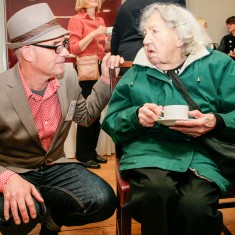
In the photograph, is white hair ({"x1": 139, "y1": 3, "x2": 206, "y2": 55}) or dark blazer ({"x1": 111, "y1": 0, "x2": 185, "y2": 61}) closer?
white hair ({"x1": 139, "y1": 3, "x2": 206, "y2": 55})

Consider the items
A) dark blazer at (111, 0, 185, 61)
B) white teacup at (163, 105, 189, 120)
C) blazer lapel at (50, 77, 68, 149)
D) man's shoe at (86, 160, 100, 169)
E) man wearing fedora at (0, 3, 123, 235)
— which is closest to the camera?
white teacup at (163, 105, 189, 120)

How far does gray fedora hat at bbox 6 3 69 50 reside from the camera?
5.23 ft

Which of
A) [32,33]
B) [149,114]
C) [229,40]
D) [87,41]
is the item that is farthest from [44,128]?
[229,40]

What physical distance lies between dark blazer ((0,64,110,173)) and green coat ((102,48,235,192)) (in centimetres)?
25

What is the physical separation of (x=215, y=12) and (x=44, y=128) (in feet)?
12.4

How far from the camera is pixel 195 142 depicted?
149 cm

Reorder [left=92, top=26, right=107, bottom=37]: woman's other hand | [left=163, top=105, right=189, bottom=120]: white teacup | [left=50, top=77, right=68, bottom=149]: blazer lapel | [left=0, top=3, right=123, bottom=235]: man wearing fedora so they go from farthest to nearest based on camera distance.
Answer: [left=92, top=26, right=107, bottom=37]: woman's other hand
[left=50, top=77, right=68, bottom=149]: blazer lapel
[left=0, top=3, right=123, bottom=235]: man wearing fedora
[left=163, top=105, right=189, bottom=120]: white teacup

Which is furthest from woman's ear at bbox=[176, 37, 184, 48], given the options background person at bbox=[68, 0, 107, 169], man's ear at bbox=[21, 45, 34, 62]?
background person at bbox=[68, 0, 107, 169]

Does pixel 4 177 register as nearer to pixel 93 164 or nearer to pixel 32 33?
pixel 32 33

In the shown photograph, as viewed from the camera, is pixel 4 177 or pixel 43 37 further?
pixel 43 37

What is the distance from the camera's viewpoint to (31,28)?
1591mm

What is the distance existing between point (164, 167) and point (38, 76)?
71 cm

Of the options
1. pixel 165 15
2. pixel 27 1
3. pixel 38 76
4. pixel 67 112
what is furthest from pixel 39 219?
pixel 27 1

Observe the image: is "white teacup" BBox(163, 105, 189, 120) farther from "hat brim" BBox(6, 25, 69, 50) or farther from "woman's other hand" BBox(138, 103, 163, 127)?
"hat brim" BBox(6, 25, 69, 50)
